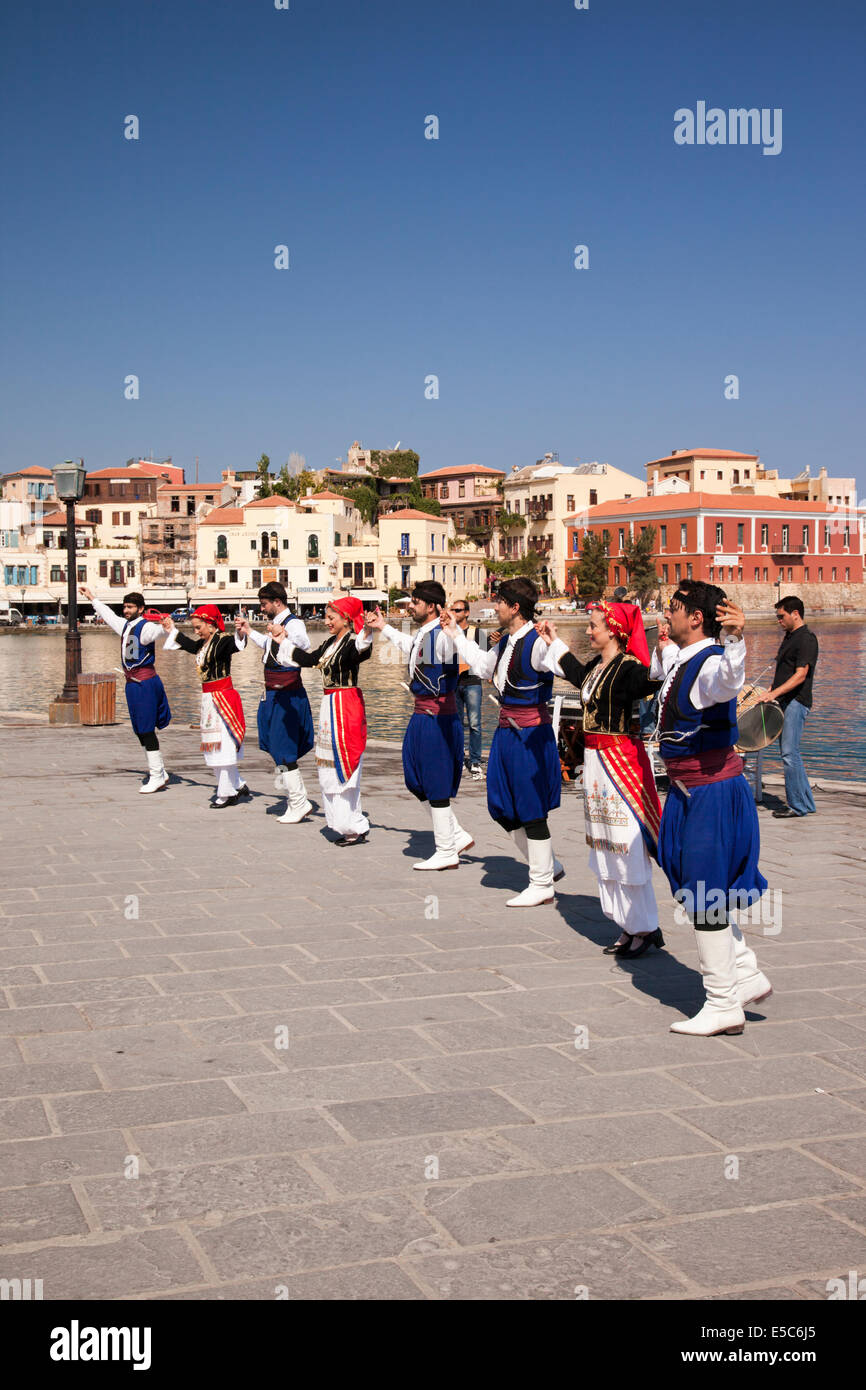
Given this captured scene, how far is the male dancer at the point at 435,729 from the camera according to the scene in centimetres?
829

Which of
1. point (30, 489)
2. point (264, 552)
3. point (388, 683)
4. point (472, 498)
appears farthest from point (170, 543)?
point (388, 683)

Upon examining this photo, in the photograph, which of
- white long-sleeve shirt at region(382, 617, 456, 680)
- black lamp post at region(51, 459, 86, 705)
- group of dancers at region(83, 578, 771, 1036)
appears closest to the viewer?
group of dancers at region(83, 578, 771, 1036)

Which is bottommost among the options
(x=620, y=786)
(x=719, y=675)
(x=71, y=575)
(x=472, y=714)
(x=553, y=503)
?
(x=472, y=714)

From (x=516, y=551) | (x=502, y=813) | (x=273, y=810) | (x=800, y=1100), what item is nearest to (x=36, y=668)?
(x=273, y=810)

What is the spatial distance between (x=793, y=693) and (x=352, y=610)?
3.90 m

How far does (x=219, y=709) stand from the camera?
11.3 m

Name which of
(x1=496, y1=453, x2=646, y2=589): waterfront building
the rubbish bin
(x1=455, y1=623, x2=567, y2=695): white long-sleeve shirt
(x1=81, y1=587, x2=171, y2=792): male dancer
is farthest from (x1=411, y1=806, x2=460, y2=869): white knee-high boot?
(x1=496, y1=453, x2=646, y2=589): waterfront building

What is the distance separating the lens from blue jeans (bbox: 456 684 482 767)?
14.0 m

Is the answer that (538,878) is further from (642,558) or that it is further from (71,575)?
(642,558)

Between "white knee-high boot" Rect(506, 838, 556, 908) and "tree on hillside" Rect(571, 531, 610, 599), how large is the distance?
81.9m

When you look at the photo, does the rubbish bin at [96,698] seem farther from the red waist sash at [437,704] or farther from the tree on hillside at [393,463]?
the tree on hillside at [393,463]

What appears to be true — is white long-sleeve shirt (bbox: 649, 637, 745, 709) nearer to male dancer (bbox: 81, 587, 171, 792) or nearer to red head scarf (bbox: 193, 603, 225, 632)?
red head scarf (bbox: 193, 603, 225, 632)

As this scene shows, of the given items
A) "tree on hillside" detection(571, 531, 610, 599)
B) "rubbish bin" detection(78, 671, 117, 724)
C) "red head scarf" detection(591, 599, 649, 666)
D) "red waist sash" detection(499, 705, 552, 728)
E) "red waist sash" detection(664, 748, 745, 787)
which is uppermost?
"tree on hillside" detection(571, 531, 610, 599)
